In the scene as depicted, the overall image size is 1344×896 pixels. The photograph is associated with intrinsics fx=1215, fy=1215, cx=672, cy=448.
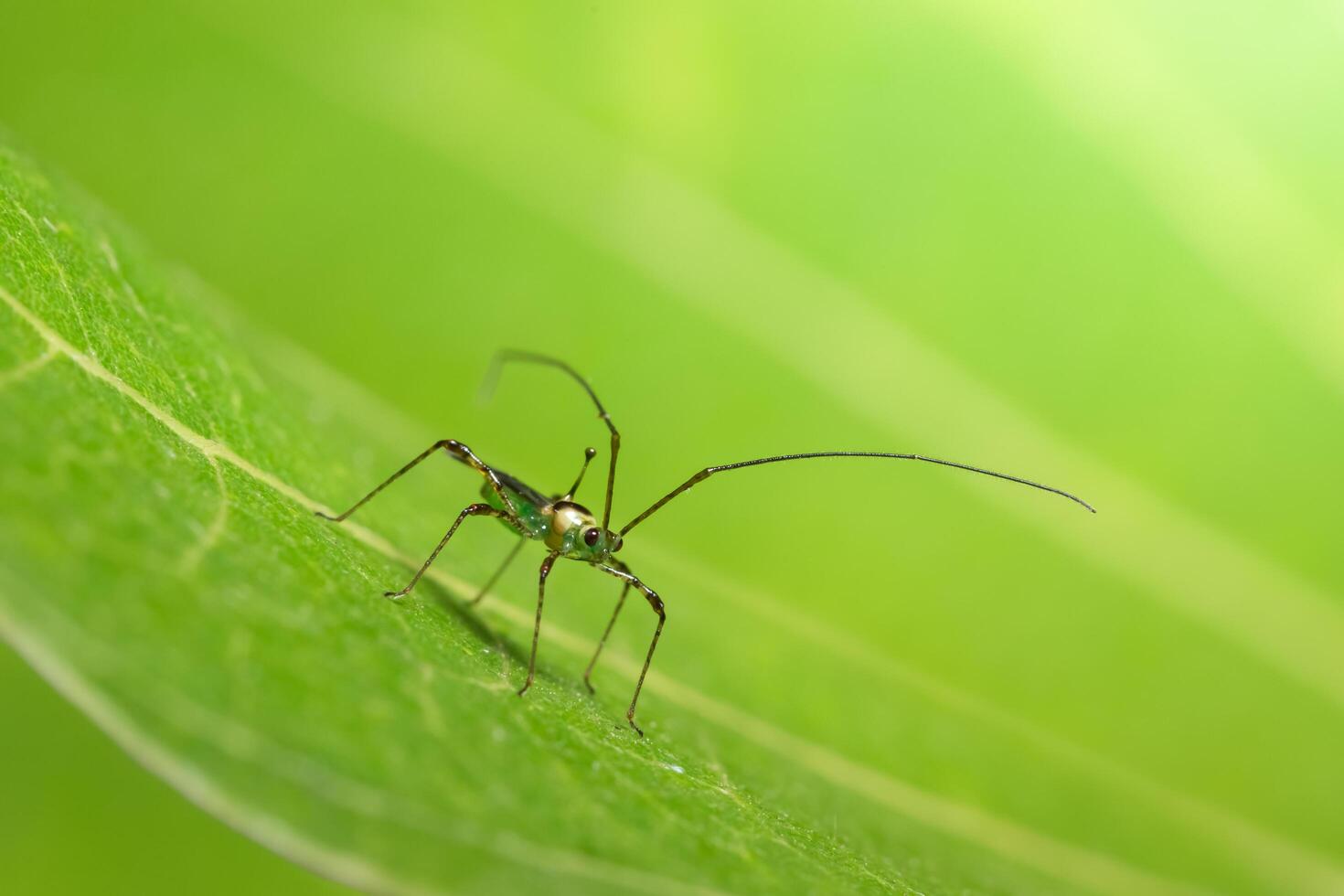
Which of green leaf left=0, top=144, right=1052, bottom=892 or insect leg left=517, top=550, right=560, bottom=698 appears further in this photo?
insect leg left=517, top=550, right=560, bottom=698

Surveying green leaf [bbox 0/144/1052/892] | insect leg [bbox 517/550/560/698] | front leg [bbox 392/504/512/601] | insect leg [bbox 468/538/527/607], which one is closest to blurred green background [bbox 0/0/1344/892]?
insect leg [bbox 468/538/527/607]

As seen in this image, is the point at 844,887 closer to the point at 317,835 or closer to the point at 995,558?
the point at 317,835

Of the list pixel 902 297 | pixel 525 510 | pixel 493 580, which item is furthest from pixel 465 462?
pixel 902 297

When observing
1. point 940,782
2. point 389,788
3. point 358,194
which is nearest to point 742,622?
point 940,782

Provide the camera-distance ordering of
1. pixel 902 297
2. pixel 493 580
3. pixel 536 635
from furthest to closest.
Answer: pixel 902 297 → pixel 493 580 → pixel 536 635

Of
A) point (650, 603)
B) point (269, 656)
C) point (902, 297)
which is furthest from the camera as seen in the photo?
point (902, 297)

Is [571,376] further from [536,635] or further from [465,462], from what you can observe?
[536,635]

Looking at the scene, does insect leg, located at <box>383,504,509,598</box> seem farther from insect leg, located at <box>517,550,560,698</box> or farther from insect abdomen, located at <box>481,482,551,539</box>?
insect leg, located at <box>517,550,560,698</box>
